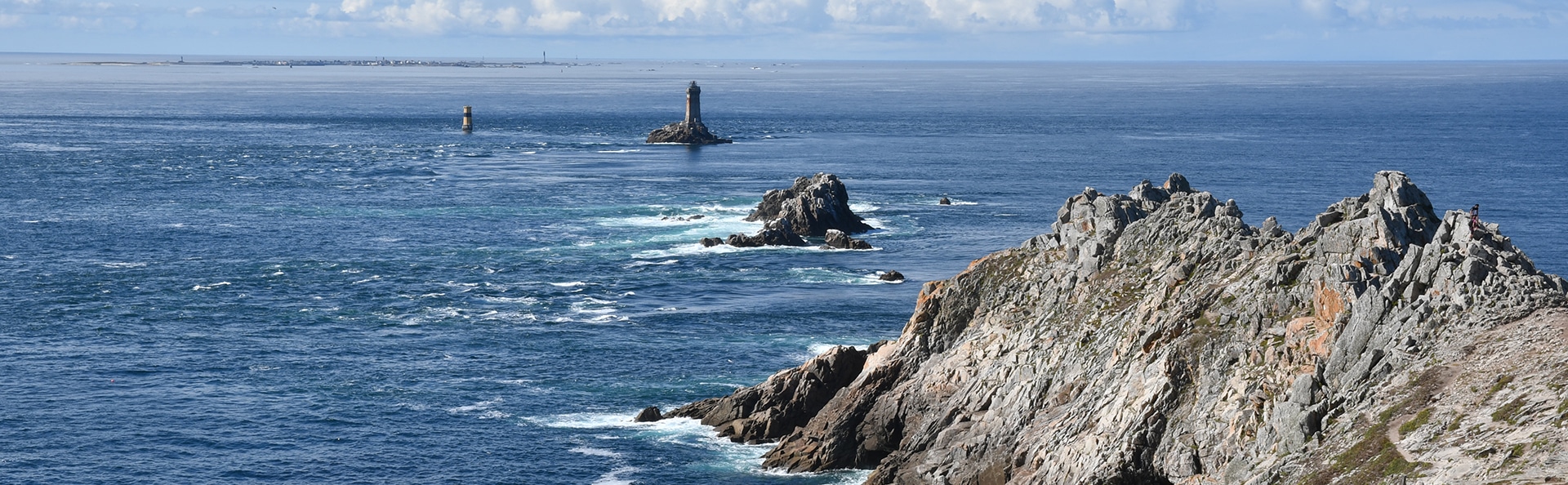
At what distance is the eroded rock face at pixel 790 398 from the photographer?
6209 centimetres

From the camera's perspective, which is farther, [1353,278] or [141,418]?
[141,418]

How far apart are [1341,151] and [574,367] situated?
477ft

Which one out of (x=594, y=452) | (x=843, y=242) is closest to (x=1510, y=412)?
(x=594, y=452)

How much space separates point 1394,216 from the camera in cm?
4691

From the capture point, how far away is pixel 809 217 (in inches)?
4727

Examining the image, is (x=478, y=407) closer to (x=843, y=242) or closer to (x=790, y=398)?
(x=790, y=398)

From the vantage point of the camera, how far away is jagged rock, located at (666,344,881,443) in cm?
6209

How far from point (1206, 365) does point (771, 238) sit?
236 ft

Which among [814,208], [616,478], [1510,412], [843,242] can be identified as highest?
[1510,412]

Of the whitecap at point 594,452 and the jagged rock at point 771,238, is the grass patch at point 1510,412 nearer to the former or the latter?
the whitecap at point 594,452

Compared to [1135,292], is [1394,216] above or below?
above

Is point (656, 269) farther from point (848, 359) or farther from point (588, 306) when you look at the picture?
→ point (848, 359)

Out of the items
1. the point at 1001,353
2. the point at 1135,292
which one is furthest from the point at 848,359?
the point at 1135,292

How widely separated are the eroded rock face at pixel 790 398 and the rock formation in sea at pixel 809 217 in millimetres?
51798
